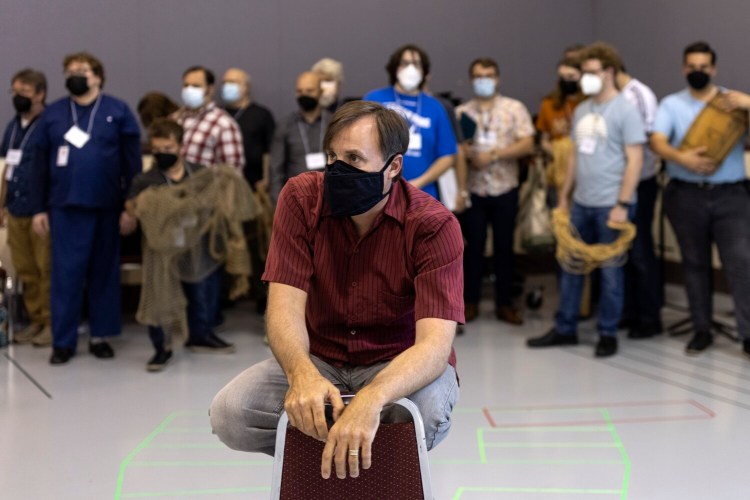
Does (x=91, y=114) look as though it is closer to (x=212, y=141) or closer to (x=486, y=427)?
(x=212, y=141)

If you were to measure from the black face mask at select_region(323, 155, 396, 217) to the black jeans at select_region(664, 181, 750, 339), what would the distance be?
11.0 feet

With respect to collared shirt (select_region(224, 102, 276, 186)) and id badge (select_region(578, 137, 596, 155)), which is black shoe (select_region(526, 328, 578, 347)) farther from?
collared shirt (select_region(224, 102, 276, 186))

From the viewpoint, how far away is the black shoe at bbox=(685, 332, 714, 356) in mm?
5574

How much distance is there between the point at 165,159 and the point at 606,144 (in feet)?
8.06

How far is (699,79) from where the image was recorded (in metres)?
5.45

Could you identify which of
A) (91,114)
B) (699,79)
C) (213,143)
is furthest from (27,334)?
(699,79)

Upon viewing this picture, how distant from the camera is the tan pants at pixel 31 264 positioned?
6.22 meters

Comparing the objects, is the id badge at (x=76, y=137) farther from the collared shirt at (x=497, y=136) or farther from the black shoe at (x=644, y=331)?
the black shoe at (x=644, y=331)

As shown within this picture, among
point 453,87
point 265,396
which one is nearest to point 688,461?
point 265,396

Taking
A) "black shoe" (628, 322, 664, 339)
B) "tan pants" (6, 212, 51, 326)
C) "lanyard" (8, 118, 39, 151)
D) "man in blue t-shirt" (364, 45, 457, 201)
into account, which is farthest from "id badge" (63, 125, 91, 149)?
"black shoe" (628, 322, 664, 339)

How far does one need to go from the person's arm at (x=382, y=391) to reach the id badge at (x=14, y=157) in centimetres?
427

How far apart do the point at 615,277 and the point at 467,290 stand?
51.0 inches

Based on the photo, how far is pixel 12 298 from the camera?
6414 millimetres

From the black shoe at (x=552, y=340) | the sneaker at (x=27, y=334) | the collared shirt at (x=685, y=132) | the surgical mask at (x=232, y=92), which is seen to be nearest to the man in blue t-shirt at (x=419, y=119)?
the black shoe at (x=552, y=340)
